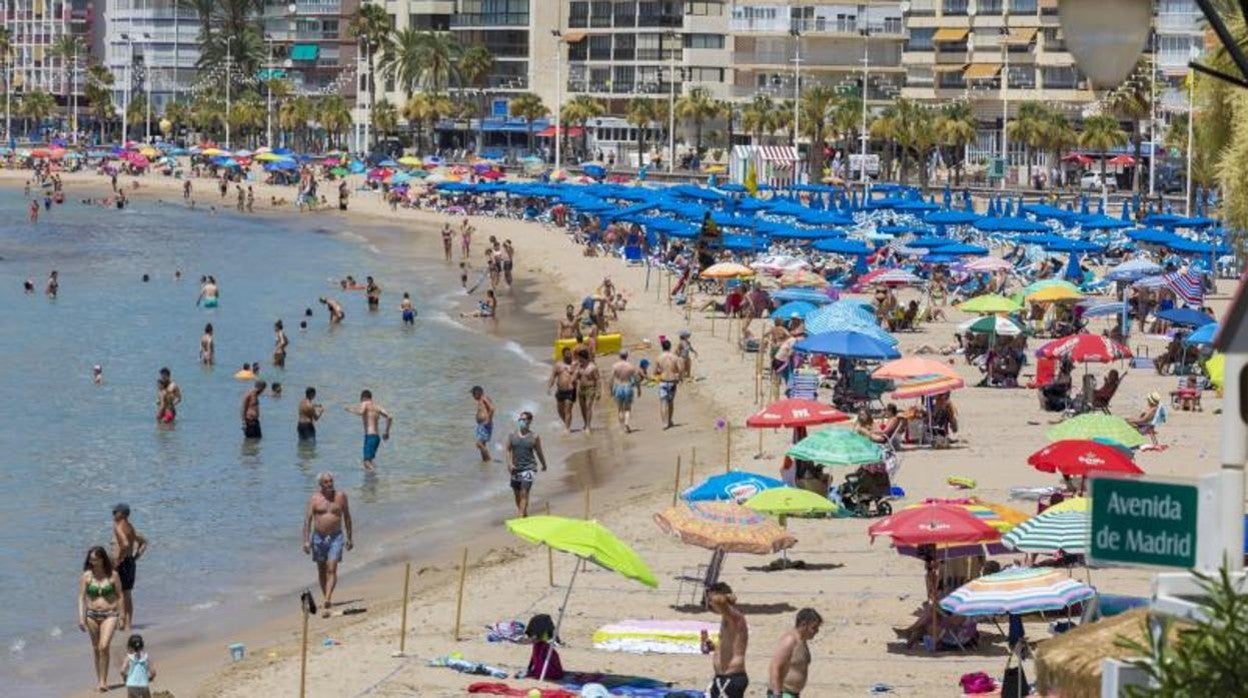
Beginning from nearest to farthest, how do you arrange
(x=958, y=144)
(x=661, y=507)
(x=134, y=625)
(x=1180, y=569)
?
(x=1180, y=569) < (x=134, y=625) < (x=661, y=507) < (x=958, y=144)

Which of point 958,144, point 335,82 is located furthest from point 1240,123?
point 335,82

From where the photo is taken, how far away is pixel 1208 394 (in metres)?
30.7

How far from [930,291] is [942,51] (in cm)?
6483

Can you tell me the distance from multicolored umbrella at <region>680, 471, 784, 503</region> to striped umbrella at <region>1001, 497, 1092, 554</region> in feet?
12.7

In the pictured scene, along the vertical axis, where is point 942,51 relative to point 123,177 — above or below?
above

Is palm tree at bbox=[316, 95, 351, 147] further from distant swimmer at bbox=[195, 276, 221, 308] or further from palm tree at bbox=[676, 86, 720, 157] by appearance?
distant swimmer at bbox=[195, 276, 221, 308]

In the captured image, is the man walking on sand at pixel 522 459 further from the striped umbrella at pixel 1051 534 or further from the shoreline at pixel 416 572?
the striped umbrella at pixel 1051 534

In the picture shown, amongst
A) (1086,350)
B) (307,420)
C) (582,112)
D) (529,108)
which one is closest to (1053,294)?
(1086,350)

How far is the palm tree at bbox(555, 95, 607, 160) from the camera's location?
113188mm

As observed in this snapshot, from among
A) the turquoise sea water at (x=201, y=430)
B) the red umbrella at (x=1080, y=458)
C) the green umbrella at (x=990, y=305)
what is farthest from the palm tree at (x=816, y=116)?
the red umbrella at (x=1080, y=458)

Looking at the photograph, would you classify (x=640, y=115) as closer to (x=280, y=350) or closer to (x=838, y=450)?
(x=280, y=350)

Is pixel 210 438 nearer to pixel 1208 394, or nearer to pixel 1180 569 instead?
pixel 1208 394

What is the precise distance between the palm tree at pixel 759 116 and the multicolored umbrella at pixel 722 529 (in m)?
89.1

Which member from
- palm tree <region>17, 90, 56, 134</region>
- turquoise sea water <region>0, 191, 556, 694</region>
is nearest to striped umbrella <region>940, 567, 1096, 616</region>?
turquoise sea water <region>0, 191, 556, 694</region>
